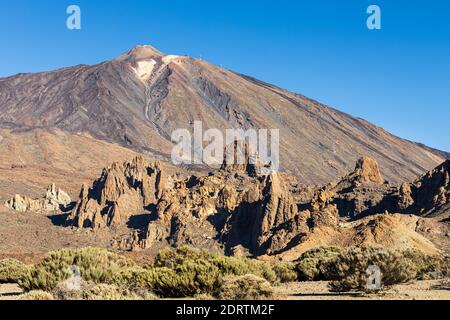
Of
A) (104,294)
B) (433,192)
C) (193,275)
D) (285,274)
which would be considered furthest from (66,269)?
(433,192)

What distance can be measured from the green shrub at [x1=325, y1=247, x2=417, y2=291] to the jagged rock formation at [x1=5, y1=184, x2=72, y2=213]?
10847cm

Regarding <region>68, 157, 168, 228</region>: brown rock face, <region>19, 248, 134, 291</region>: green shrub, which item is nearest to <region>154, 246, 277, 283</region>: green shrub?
<region>19, 248, 134, 291</region>: green shrub

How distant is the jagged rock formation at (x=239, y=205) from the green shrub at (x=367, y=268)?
44.2 m

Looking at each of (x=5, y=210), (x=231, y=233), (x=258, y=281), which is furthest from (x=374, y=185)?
(x=258, y=281)

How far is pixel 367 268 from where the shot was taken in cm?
1672

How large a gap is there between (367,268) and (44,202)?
11701 cm

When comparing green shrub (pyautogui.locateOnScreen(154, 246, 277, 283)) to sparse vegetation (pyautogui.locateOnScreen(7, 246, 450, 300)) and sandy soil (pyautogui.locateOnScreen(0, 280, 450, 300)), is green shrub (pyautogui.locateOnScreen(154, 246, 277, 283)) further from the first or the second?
sandy soil (pyautogui.locateOnScreen(0, 280, 450, 300))

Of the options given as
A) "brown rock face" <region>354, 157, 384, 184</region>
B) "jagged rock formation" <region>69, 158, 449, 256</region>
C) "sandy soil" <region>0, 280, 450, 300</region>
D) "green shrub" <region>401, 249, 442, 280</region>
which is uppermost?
"brown rock face" <region>354, 157, 384, 184</region>

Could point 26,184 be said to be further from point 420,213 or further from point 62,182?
point 420,213

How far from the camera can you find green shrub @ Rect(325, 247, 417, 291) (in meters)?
16.8

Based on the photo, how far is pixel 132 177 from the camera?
415 feet

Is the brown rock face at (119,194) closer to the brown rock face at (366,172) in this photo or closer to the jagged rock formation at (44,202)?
the jagged rock formation at (44,202)

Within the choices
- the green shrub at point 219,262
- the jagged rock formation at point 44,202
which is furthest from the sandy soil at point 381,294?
the jagged rock formation at point 44,202
